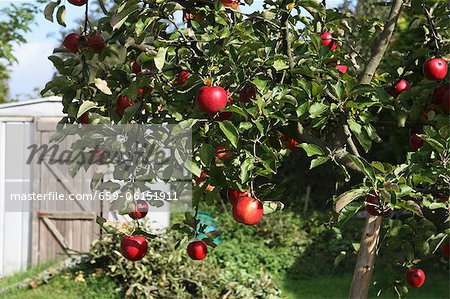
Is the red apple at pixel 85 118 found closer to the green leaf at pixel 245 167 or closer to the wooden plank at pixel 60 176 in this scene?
the green leaf at pixel 245 167

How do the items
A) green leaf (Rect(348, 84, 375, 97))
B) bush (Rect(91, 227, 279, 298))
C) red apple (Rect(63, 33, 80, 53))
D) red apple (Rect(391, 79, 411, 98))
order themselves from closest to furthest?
green leaf (Rect(348, 84, 375, 97)) < red apple (Rect(63, 33, 80, 53)) < red apple (Rect(391, 79, 411, 98)) < bush (Rect(91, 227, 279, 298))

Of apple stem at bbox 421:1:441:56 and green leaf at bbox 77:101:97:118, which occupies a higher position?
apple stem at bbox 421:1:441:56

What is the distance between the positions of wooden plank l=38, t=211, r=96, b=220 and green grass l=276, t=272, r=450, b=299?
7.13 feet

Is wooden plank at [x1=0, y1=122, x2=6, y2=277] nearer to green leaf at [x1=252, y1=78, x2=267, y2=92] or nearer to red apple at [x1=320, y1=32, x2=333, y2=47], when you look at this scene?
red apple at [x1=320, y1=32, x2=333, y2=47]

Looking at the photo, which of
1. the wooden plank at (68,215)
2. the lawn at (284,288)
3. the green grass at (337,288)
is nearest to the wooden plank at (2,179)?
the wooden plank at (68,215)

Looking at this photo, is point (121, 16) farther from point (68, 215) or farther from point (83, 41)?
A: point (68, 215)

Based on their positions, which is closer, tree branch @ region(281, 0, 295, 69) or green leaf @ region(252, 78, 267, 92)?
green leaf @ region(252, 78, 267, 92)

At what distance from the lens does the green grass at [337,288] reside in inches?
260

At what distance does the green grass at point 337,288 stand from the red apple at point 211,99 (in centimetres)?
492

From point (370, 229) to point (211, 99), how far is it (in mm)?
1173

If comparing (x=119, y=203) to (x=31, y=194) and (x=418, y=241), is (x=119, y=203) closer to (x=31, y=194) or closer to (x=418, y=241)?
(x=418, y=241)

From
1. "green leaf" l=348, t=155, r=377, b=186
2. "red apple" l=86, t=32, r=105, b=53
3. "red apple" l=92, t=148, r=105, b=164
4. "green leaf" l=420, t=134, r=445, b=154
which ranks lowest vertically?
"green leaf" l=348, t=155, r=377, b=186

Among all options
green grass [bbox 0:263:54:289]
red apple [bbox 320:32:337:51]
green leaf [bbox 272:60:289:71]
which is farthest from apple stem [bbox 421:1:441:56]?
green grass [bbox 0:263:54:289]

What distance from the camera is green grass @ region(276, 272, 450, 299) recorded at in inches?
260
